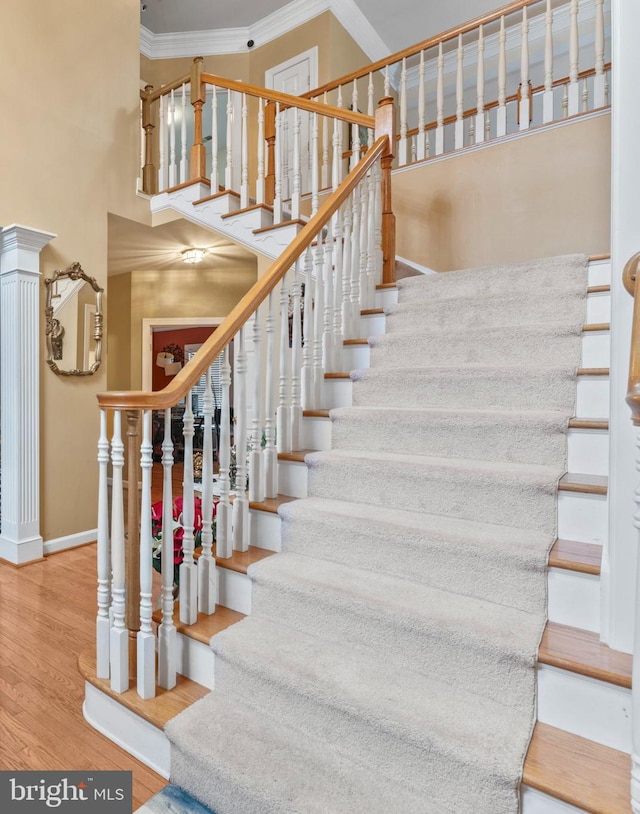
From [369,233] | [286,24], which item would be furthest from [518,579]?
[286,24]

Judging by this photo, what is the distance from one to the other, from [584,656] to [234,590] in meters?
1.17

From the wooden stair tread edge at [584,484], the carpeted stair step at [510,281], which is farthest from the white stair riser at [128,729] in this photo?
the carpeted stair step at [510,281]

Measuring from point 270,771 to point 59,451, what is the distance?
2.87 m

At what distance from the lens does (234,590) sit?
71.5 inches

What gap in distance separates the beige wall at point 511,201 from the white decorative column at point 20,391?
9.48 ft

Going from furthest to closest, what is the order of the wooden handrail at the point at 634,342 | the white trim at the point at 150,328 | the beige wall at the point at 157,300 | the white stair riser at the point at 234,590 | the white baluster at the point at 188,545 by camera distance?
the white trim at the point at 150,328, the beige wall at the point at 157,300, the white stair riser at the point at 234,590, the white baluster at the point at 188,545, the wooden handrail at the point at 634,342

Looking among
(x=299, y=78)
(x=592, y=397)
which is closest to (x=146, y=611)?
(x=592, y=397)

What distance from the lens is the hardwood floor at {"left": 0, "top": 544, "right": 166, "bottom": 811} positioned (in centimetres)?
152

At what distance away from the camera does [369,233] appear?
2.96 m

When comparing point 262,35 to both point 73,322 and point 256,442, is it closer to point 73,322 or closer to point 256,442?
point 73,322

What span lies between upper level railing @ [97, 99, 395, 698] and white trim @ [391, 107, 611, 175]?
5.23 ft

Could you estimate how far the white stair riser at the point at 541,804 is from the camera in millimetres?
1026

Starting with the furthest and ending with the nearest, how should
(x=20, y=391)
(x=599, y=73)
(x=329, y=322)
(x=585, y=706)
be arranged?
1. (x=599, y=73)
2. (x=20, y=391)
3. (x=329, y=322)
4. (x=585, y=706)

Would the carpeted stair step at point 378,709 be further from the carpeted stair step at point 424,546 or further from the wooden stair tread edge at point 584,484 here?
the wooden stair tread edge at point 584,484
